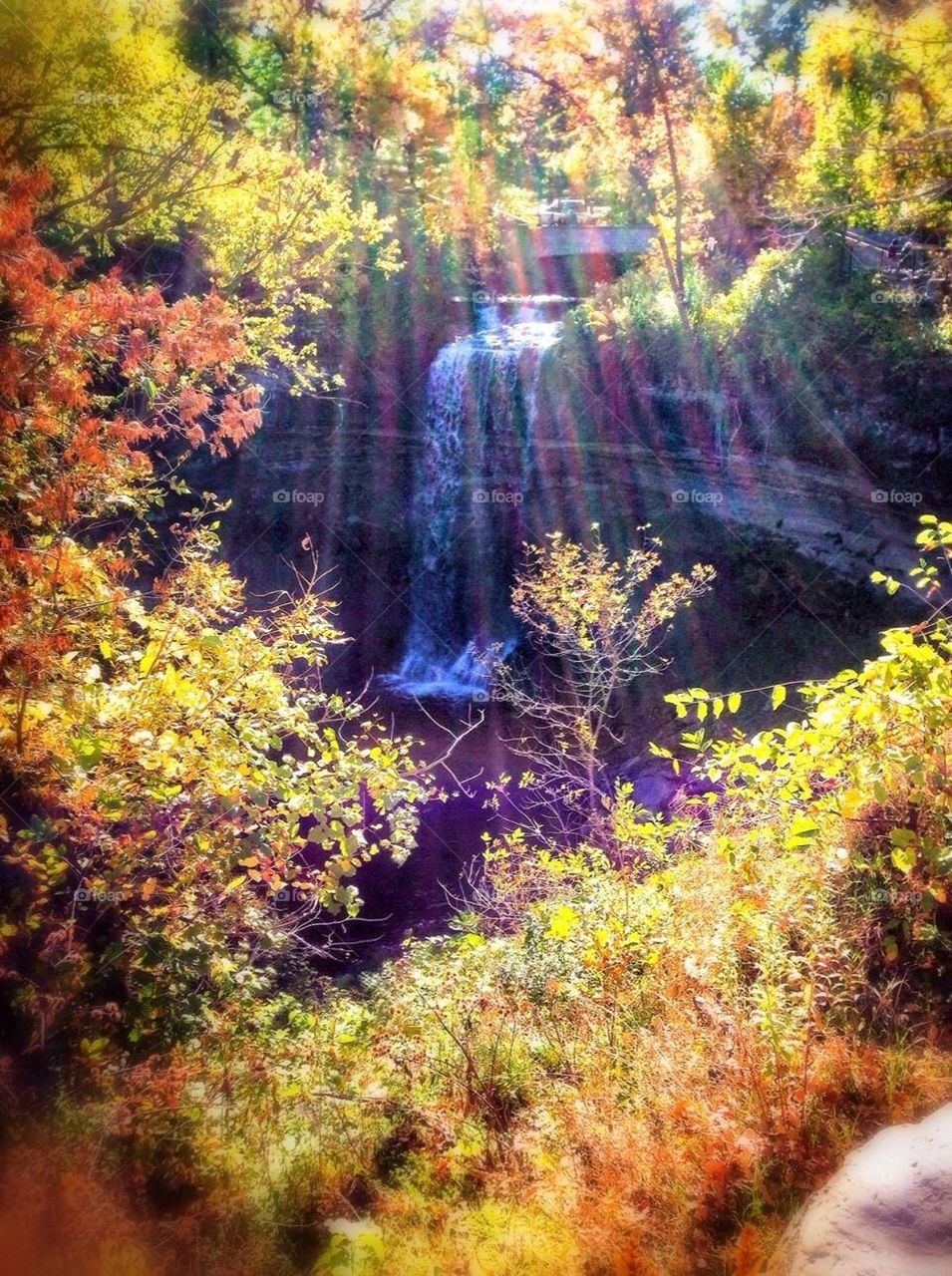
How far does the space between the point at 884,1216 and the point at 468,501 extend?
14.8 meters

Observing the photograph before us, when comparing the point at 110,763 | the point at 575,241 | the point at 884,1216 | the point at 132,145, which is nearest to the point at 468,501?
the point at 575,241

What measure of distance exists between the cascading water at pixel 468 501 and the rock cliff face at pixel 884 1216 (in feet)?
42.0

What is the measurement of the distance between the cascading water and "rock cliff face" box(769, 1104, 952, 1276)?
42.0ft

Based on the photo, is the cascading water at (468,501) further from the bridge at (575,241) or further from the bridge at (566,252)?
the bridge at (575,241)

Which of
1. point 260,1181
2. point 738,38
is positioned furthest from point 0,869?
point 738,38

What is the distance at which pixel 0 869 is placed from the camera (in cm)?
360

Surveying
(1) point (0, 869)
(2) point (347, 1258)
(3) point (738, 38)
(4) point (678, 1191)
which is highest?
(3) point (738, 38)

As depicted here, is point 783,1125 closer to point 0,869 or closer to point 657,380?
point 0,869

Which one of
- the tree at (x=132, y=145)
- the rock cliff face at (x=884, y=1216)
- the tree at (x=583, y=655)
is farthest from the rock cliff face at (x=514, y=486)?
the rock cliff face at (x=884, y=1216)

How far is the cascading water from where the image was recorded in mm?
15555

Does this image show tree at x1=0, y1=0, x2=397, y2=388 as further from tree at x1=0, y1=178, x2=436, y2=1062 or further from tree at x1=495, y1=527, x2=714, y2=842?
tree at x1=495, y1=527, x2=714, y2=842

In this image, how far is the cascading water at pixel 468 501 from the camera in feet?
51.0

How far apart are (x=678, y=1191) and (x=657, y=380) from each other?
13249mm

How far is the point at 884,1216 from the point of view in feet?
6.93
